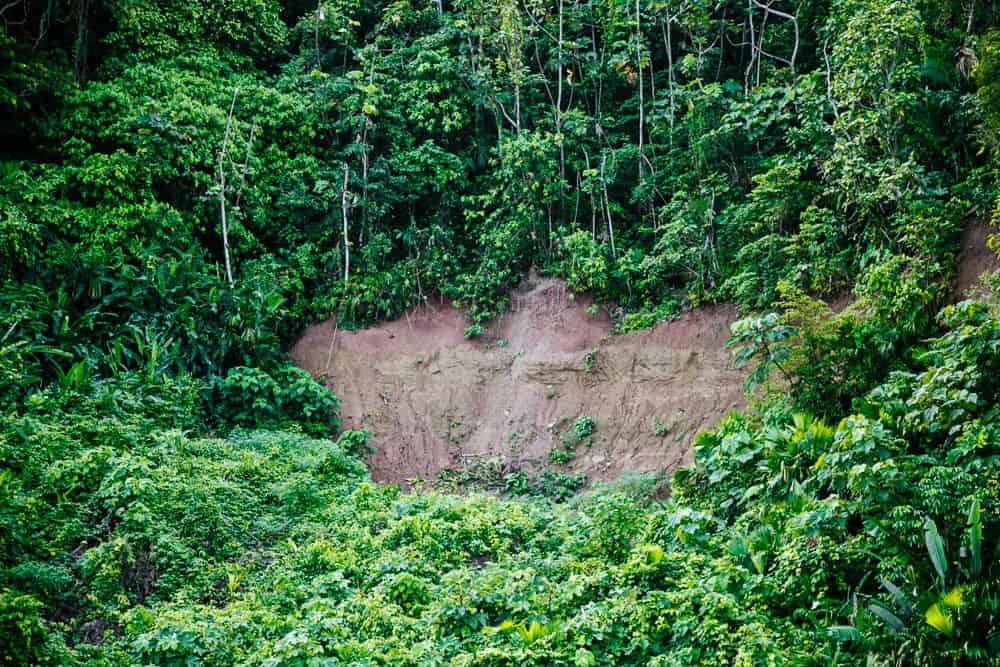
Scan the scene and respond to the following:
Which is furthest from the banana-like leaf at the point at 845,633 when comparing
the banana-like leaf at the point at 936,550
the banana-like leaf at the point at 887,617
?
the banana-like leaf at the point at 936,550

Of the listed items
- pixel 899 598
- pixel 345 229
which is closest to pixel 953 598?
pixel 899 598

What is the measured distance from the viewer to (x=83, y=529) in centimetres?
701

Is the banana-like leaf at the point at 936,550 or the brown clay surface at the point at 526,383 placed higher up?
the banana-like leaf at the point at 936,550

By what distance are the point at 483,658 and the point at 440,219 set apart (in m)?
10.0

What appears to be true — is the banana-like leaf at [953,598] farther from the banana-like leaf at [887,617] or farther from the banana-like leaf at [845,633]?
the banana-like leaf at [845,633]

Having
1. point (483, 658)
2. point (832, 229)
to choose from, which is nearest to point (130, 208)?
point (483, 658)

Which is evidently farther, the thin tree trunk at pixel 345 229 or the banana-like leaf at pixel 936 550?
the thin tree trunk at pixel 345 229

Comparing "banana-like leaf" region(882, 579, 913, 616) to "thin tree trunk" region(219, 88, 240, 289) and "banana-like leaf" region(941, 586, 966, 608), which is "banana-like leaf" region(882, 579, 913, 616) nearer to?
"banana-like leaf" region(941, 586, 966, 608)

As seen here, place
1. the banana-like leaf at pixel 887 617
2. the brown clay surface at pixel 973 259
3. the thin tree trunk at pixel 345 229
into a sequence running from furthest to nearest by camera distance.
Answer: the thin tree trunk at pixel 345 229, the brown clay surface at pixel 973 259, the banana-like leaf at pixel 887 617

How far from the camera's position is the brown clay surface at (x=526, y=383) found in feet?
35.9

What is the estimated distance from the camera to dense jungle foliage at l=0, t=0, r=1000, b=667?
222 inches

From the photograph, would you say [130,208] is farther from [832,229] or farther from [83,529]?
[832,229]

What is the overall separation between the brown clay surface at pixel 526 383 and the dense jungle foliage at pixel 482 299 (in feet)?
1.58

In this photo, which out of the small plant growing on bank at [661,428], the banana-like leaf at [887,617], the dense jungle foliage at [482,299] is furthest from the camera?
the small plant growing on bank at [661,428]
